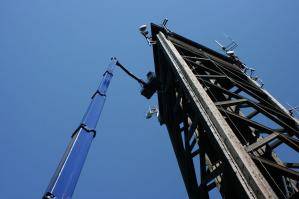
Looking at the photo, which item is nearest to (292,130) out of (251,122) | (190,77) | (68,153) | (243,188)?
(251,122)

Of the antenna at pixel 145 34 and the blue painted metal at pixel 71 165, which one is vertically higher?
the antenna at pixel 145 34

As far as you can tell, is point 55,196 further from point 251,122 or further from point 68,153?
point 251,122

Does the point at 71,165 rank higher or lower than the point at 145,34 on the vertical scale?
lower

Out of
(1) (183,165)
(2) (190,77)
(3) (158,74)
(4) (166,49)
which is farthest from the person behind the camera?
(3) (158,74)

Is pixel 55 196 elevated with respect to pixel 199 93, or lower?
lower

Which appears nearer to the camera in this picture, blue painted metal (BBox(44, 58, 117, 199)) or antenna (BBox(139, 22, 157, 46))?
blue painted metal (BBox(44, 58, 117, 199))

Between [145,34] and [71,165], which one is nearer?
[71,165]

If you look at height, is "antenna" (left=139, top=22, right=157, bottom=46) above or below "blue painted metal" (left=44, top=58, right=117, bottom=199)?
above

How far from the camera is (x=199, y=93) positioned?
640 centimetres

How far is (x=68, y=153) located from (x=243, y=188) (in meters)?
3.00

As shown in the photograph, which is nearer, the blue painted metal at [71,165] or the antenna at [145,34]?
the blue painted metal at [71,165]

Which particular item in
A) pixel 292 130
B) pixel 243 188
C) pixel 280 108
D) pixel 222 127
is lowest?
pixel 243 188

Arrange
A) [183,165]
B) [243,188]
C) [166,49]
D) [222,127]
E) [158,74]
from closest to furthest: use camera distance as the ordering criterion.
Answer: [243,188], [222,127], [183,165], [166,49], [158,74]

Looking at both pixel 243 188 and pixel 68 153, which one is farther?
pixel 68 153
